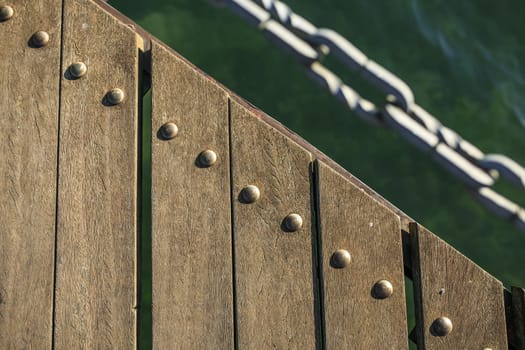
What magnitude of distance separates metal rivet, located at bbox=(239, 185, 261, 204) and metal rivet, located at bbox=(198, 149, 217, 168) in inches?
4.3

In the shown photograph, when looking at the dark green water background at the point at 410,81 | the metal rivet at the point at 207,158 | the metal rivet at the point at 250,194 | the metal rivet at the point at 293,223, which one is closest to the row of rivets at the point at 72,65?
the metal rivet at the point at 207,158

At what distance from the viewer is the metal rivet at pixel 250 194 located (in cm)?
211

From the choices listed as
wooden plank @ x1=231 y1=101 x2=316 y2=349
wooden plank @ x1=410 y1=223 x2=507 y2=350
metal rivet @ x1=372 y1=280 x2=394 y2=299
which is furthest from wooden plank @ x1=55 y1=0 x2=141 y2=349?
wooden plank @ x1=410 y1=223 x2=507 y2=350

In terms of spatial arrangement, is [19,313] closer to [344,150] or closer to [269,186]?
[269,186]

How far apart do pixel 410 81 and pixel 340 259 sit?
1988 mm

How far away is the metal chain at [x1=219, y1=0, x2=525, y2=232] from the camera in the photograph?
2.32 metres

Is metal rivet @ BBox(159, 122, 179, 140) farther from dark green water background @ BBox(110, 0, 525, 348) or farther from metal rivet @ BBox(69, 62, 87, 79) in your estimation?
dark green water background @ BBox(110, 0, 525, 348)

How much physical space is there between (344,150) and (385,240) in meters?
1.75

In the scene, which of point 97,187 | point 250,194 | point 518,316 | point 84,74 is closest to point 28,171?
point 97,187

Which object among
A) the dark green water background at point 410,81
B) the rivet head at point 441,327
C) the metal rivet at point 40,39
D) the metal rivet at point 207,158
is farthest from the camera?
the dark green water background at point 410,81

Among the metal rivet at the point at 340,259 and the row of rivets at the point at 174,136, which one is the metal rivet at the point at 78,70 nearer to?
the row of rivets at the point at 174,136

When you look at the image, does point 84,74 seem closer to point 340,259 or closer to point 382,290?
point 340,259

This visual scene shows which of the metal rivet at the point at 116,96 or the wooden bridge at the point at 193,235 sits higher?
the metal rivet at the point at 116,96

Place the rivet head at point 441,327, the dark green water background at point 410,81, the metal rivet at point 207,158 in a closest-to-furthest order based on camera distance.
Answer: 1. the rivet head at point 441,327
2. the metal rivet at point 207,158
3. the dark green water background at point 410,81
